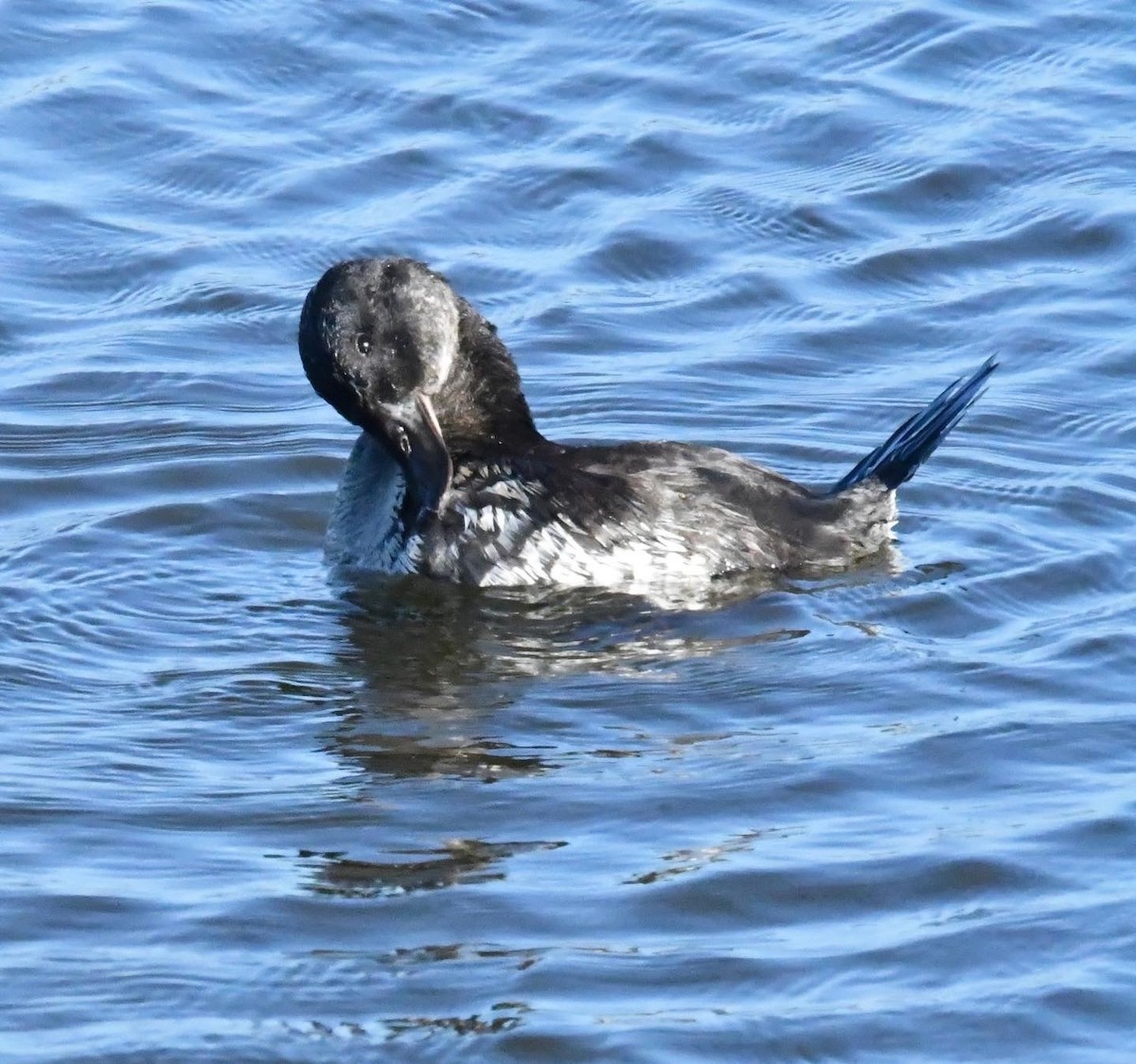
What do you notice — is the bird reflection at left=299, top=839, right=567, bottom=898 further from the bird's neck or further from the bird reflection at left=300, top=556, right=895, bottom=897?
the bird's neck

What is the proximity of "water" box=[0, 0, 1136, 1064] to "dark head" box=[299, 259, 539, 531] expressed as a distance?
0.49m

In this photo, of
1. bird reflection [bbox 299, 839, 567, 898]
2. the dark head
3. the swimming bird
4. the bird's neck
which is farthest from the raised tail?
bird reflection [bbox 299, 839, 567, 898]

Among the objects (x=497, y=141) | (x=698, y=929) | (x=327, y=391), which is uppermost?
(x=497, y=141)

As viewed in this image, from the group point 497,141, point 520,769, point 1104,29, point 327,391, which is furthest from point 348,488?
point 1104,29

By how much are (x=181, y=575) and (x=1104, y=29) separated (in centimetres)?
710

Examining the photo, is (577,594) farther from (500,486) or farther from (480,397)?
(480,397)

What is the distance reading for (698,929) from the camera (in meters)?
5.70

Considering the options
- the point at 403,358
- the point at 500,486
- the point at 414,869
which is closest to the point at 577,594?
the point at 500,486

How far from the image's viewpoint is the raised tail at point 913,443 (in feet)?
28.0

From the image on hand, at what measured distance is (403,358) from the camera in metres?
8.16

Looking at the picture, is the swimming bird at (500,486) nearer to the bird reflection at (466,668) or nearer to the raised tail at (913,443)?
the raised tail at (913,443)

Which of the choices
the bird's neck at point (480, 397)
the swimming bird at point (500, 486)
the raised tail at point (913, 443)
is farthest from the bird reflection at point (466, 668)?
the bird's neck at point (480, 397)

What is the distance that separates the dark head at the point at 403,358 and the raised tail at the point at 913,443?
4.19 ft

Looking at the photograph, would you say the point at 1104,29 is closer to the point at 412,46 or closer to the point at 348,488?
the point at 412,46
